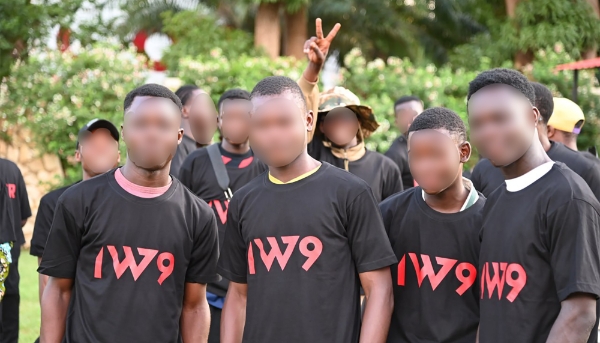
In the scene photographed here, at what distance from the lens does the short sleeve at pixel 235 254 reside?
144 inches

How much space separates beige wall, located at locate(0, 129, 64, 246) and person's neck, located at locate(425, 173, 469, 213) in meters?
11.6

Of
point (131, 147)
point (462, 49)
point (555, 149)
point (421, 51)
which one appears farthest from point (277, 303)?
point (421, 51)

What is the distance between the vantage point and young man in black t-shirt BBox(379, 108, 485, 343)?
3588 mm

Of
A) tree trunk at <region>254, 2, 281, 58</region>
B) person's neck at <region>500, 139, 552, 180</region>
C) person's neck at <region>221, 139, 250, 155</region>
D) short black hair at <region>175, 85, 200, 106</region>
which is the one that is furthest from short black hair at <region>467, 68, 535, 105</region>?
tree trunk at <region>254, 2, 281, 58</region>

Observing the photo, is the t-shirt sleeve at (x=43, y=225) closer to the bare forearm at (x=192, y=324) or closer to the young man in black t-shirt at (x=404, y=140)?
the bare forearm at (x=192, y=324)

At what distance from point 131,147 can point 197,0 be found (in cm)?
1606

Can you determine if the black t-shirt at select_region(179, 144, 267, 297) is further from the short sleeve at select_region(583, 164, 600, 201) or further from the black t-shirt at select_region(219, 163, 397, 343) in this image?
the short sleeve at select_region(583, 164, 600, 201)

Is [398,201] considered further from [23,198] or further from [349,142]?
[23,198]

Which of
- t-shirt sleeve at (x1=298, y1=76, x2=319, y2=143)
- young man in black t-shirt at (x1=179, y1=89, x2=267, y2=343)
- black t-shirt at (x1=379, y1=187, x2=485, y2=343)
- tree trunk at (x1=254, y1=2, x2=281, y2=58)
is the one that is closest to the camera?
black t-shirt at (x1=379, y1=187, x2=485, y2=343)

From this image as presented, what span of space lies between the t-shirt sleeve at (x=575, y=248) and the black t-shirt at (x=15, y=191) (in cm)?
516

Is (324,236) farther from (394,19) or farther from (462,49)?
(394,19)

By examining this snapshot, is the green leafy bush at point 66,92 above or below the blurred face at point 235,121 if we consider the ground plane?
below

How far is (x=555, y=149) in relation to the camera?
540 centimetres

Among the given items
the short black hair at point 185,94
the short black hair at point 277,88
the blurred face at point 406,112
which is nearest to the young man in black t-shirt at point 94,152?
the short black hair at point 277,88
